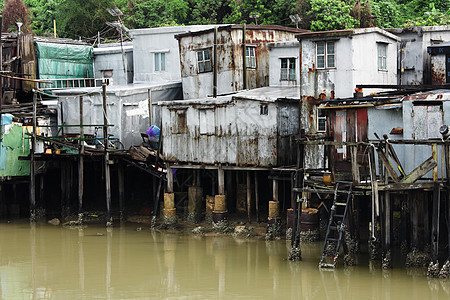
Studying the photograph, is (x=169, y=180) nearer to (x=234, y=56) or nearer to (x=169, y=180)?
(x=169, y=180)

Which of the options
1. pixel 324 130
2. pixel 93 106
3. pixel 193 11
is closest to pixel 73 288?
pixel 324 130

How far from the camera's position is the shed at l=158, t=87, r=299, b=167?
31047 millimetres

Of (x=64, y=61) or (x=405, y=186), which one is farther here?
(x=64, y=61)

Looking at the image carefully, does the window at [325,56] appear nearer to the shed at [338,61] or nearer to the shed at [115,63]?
the shed at [338,61]

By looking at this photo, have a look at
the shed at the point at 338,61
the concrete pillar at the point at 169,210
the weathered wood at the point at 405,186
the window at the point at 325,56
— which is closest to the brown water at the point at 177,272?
the concrete pillar at the point at 169,210

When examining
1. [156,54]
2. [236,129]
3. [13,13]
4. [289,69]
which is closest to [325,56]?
[236,129]

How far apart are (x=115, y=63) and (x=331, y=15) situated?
12.7m

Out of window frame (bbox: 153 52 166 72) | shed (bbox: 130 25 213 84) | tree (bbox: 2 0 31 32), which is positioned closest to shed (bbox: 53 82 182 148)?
shed (bbox: 130 25 213 84)

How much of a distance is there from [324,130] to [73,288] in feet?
36.9

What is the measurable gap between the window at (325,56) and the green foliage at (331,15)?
40.4 feet

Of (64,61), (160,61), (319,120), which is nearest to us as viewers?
(319,120)

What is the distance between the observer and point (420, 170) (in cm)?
2244

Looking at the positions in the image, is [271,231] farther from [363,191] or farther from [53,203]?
[53,203]

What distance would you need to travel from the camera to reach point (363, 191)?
2494 cm
